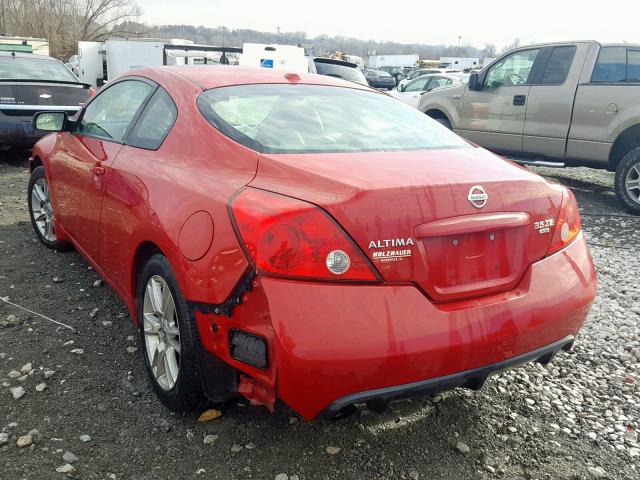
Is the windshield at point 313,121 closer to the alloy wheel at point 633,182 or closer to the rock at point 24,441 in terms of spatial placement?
the rock at point 24,441

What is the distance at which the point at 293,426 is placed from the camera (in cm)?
254

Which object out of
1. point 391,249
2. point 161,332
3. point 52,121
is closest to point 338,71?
point 52,121

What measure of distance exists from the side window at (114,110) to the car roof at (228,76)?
0.11m

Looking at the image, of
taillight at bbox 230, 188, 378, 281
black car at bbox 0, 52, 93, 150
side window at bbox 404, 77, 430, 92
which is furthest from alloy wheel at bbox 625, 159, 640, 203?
side window at bbox 404, 77, 430, 92

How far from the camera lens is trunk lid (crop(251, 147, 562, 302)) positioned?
6.43ft

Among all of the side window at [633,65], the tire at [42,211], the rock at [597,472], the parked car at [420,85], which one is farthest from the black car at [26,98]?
the parked car at [420,85]

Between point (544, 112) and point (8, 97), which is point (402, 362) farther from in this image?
point (8, 97)

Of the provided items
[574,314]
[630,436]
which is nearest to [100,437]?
[574,314]

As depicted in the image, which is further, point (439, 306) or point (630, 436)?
point (630, 436)

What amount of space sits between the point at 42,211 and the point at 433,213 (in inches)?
152

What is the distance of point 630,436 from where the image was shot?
8.38ft

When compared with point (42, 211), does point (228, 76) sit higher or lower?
higher

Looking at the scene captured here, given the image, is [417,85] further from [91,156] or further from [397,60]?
[397,60]

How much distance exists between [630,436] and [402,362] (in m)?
1.37
